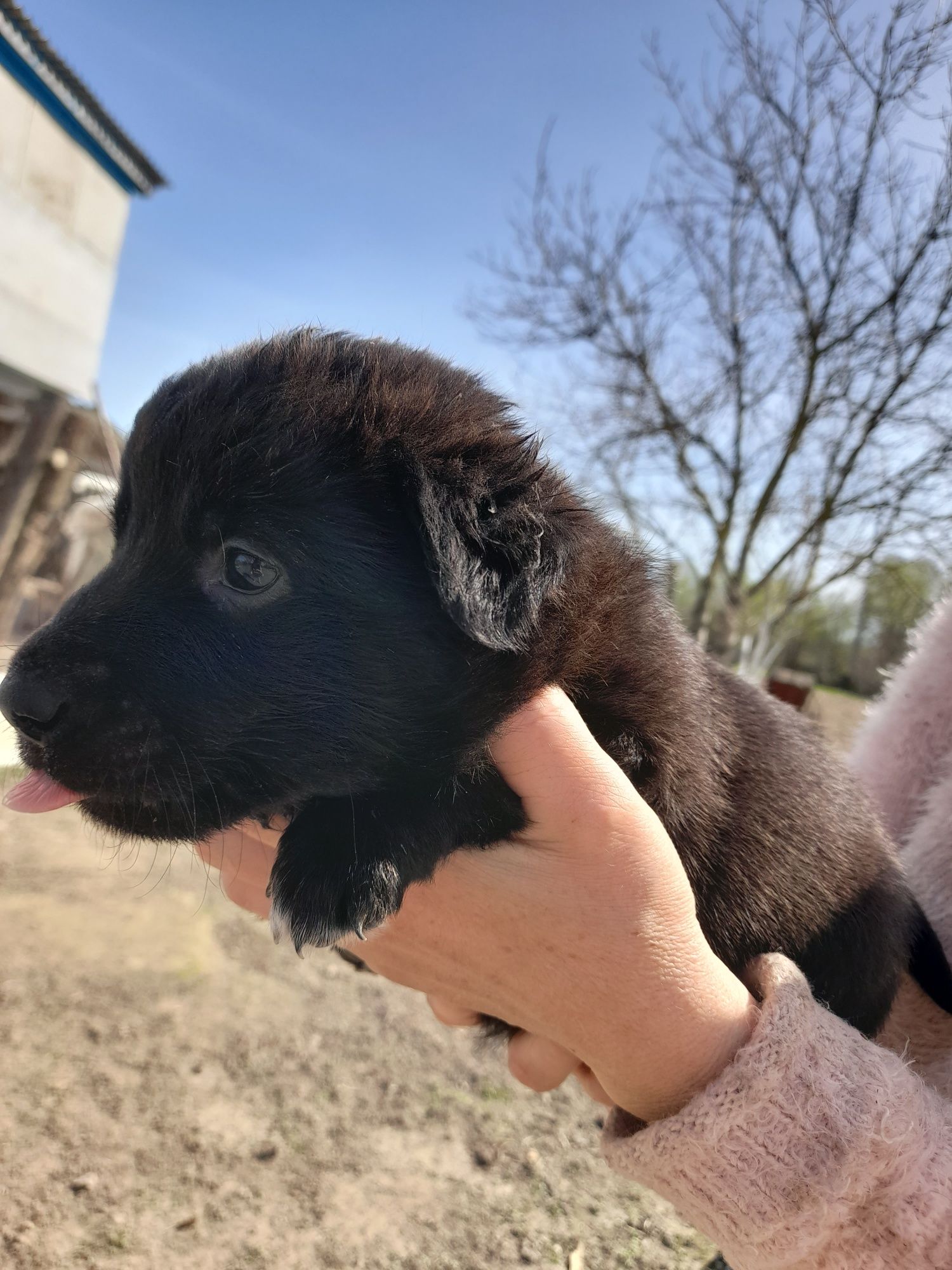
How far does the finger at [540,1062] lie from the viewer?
1700 millimetres

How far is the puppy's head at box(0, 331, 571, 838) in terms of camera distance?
129 centimetres

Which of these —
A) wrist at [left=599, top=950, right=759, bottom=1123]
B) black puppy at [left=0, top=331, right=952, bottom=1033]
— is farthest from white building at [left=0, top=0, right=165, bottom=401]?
wrist at [left=599, top=950, right=759, bottom=1123]

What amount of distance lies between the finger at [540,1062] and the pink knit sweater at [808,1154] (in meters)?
0.25

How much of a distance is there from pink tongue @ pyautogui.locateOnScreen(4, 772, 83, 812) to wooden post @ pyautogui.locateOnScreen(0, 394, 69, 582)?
8.39 m

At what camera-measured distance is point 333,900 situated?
1.31 meters

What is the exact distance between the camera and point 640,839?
4.57 ft

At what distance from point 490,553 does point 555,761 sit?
1.22ft

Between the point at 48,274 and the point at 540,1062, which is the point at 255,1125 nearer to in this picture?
the point at 540,1062

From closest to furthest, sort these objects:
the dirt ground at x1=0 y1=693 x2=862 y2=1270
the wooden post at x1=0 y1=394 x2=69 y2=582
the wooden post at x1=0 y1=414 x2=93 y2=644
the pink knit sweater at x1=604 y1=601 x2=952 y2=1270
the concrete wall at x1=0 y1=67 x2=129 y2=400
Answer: the pink knit sweater at x1=604 y1=601 x2=952 y2=1270 → the dirt ground at x1=0 y1=693 x2=862 y2=1270 → the concrete wall at x1=0 y1=67 x2=129 y2=400 → the wooden post at x1=0 y1=394 x2=69 y2=582 → the wooden post at x1=0 y1=414 x2=93 y2=644

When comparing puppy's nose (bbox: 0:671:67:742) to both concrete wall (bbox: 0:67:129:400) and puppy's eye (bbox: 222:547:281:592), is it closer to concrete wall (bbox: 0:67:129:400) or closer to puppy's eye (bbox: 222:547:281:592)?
puppy's eye (bbox: 222:547:281:592)

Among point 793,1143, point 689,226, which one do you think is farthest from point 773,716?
point 689,226

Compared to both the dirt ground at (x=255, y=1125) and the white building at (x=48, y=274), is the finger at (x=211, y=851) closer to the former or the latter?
the dirt ground at (x=255, y=1125)

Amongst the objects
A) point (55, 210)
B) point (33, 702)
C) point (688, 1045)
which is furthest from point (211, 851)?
point (55, 210)

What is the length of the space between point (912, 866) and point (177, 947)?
260 cm
